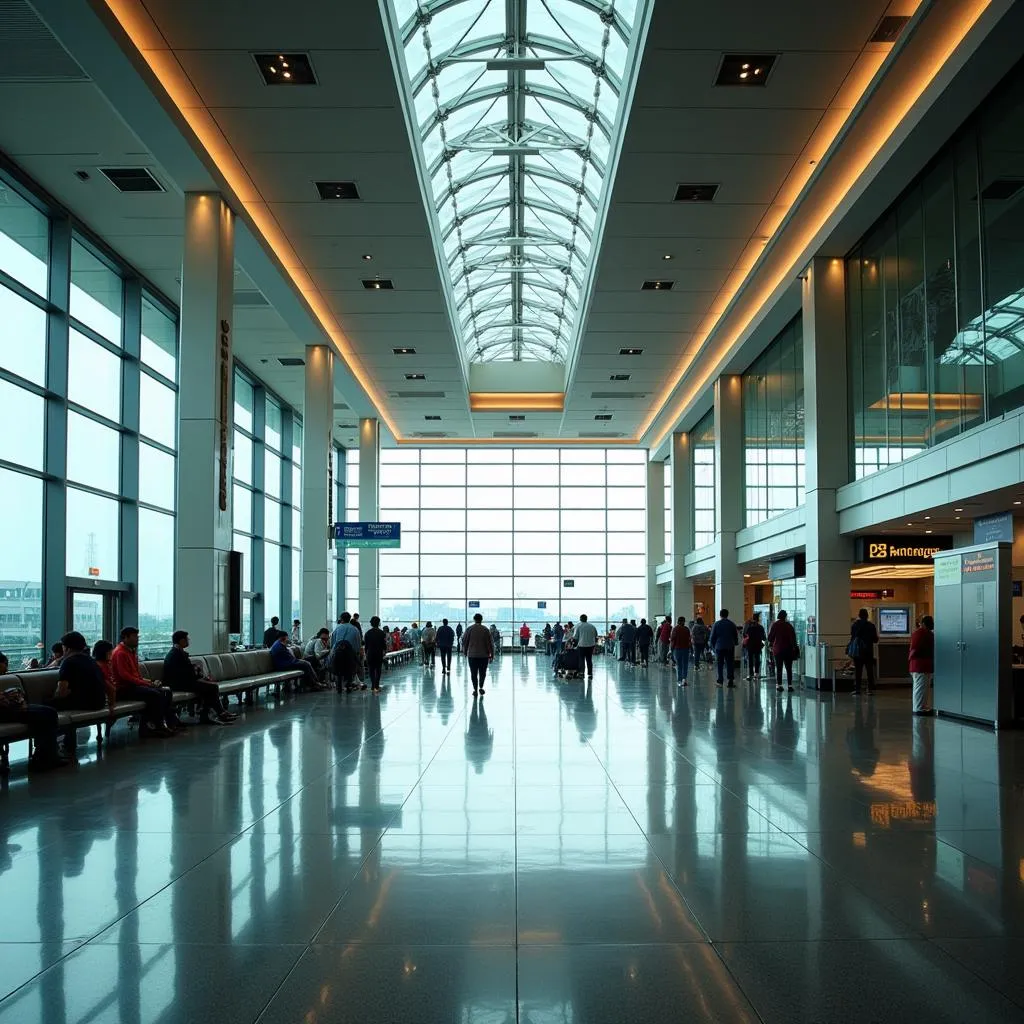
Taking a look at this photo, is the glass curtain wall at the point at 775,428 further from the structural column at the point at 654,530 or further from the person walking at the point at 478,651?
the structural column at the point at 654,530

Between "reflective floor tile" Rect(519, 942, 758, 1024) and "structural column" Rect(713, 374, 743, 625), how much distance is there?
88.3 feet

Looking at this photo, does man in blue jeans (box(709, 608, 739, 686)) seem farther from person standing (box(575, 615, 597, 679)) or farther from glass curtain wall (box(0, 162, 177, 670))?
glass curtain wall (box(0, 162, 177, 670))

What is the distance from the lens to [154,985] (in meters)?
3.96

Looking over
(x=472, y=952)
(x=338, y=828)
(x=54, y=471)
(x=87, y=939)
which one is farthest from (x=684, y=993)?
(x=54, y=471)

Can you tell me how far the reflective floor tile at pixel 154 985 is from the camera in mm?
3676

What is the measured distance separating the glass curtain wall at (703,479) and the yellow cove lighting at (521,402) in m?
5.13

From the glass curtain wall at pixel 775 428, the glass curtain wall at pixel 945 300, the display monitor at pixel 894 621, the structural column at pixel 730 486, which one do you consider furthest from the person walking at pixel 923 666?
the structural column at pixel 730 486

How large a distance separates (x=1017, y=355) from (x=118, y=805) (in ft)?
38.8

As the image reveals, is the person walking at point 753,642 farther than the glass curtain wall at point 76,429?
Yes

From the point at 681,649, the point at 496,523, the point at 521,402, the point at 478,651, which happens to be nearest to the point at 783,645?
the point at 681,649

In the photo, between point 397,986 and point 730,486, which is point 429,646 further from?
point 397,986

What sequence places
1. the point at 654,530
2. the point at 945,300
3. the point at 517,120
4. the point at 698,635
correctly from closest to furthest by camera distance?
the point at 945,300 → the point at 517,120 → the point at 698,635 → the point at 654,530

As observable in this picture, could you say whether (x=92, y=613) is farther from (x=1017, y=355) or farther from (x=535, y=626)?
(x=535, y=626)

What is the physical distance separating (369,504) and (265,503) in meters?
3.40
